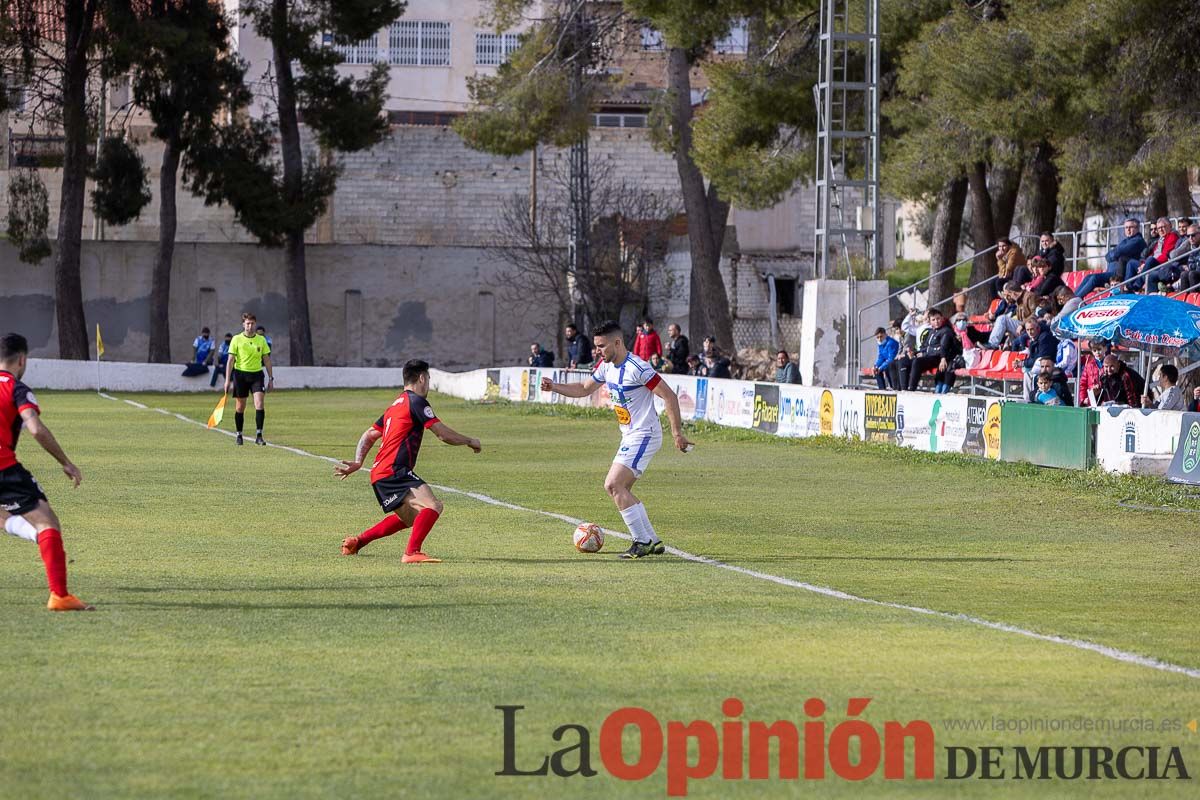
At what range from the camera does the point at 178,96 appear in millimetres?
57188

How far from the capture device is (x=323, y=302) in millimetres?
63469

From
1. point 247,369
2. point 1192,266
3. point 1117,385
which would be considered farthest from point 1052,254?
point 247,369

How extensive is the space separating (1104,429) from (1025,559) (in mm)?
8161

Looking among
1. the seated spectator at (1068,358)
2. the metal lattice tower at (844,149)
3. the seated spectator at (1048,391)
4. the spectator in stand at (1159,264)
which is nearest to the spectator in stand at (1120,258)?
the spectator in stand at (1159,264)

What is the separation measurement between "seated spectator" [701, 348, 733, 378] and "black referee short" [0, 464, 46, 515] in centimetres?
2826

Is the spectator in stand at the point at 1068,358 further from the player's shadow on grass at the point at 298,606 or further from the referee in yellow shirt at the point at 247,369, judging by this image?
the player's shadow on grass at the point at 298,606

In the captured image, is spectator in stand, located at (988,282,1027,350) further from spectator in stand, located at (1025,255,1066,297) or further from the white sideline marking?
the white sideline marking

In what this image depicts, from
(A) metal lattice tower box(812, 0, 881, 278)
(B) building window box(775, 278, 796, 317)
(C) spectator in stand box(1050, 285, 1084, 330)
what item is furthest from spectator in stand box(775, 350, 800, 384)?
(B) building window box(775, 278, 796, 317)

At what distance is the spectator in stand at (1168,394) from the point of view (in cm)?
2275

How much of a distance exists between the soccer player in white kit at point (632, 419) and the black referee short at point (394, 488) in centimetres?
133

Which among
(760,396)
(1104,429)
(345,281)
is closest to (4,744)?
(1104,429)

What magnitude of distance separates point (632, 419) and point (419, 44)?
6832cm

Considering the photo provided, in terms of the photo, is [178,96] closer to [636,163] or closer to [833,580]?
[636,163]

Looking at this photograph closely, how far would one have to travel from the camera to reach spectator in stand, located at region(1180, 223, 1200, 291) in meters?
27.9
